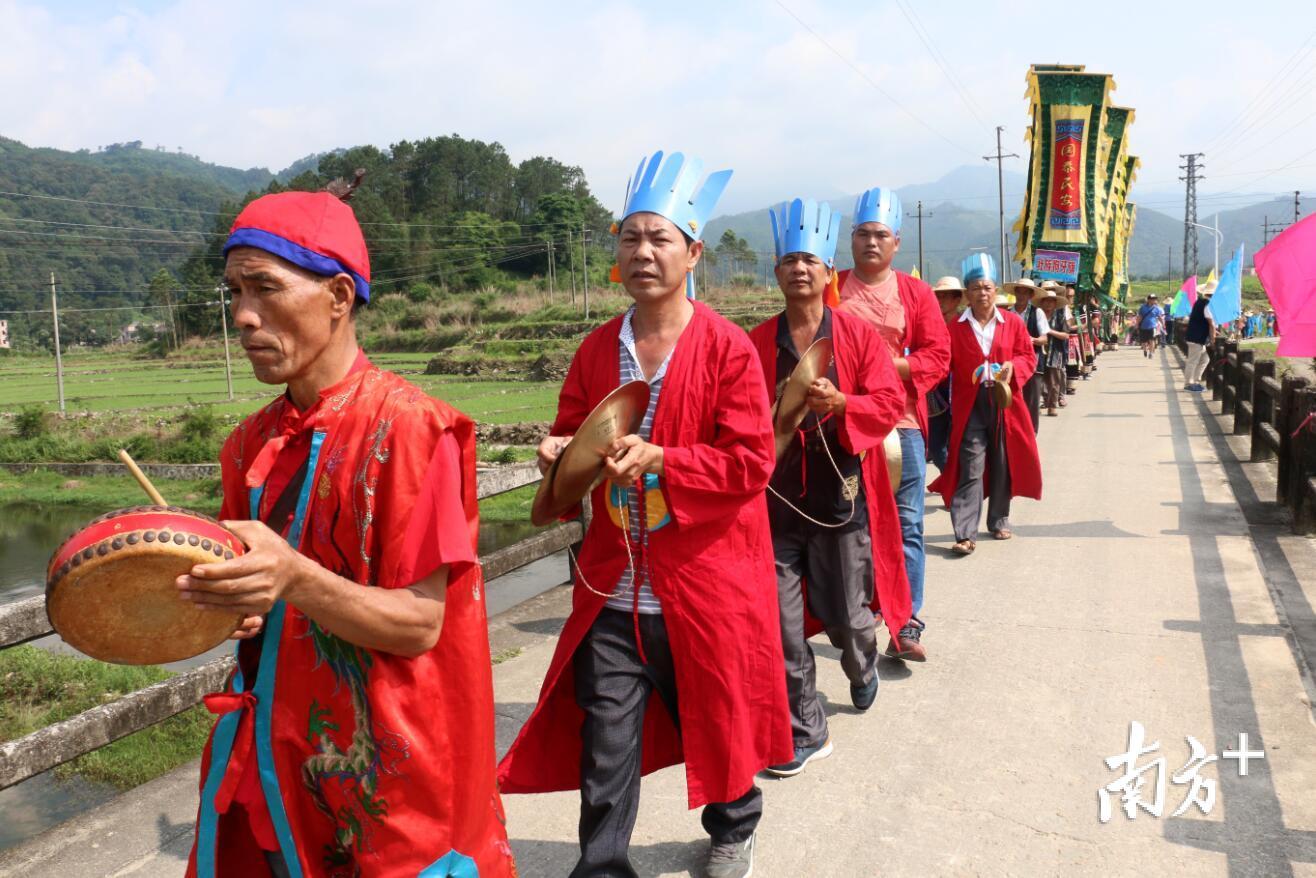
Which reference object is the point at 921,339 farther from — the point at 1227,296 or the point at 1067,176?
the point at 1067,176

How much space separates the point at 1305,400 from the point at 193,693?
7.17 metres

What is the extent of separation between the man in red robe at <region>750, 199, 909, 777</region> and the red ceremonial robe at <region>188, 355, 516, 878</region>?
7.13ft

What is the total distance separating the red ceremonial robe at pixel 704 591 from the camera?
2.79 meters

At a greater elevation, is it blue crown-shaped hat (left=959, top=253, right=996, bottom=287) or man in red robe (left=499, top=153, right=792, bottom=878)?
blue crown-shaped hat (left=959, top=253, right=996, bottom=287)

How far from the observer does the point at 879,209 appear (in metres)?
5.08

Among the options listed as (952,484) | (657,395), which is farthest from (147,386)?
(657,395)

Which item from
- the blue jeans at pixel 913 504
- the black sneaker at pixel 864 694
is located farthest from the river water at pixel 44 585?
the blue jeans at pixel 913 504

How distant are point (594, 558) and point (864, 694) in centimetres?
182

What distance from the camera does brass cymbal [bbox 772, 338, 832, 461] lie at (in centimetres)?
370

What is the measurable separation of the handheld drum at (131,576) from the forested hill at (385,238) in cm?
6873

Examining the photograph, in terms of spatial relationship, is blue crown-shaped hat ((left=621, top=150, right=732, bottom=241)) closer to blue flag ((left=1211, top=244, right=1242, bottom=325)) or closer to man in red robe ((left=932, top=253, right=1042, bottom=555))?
man in red robe ((left=932, top=253, right=1042, bottom=555))

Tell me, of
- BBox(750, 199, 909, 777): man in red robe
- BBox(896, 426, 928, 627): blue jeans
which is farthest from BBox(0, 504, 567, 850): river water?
BBox(896, 426, 928, 627): blue jeans

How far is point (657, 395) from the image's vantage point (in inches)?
114

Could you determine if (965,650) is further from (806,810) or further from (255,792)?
(255,792)
